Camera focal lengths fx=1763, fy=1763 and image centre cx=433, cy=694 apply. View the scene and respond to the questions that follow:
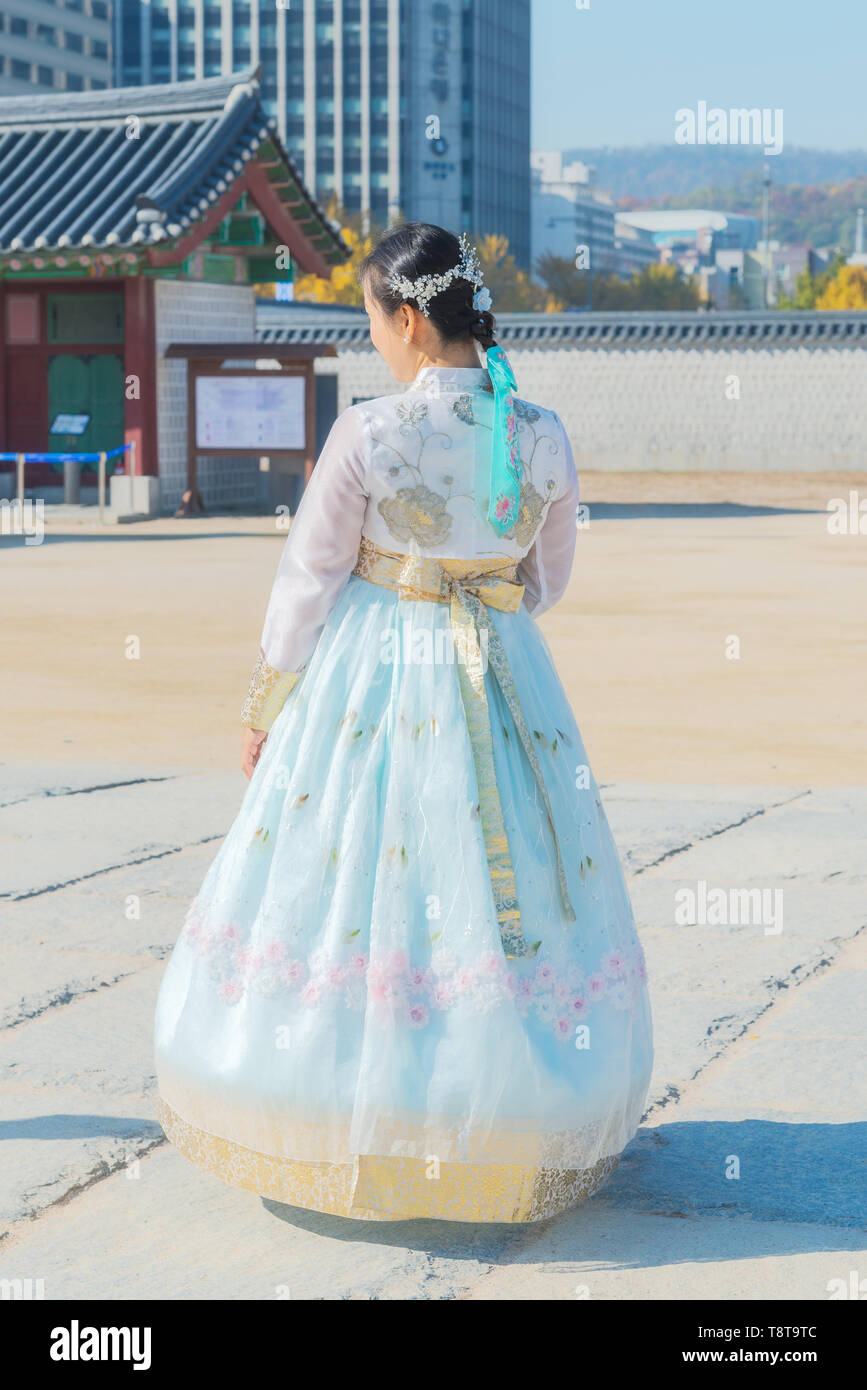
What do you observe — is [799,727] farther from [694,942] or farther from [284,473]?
[284,473]

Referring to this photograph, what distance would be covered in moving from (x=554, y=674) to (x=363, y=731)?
40cm

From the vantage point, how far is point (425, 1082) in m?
2.71

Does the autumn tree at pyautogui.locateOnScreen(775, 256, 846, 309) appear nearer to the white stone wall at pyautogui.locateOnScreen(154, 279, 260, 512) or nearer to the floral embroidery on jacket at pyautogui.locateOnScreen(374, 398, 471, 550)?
the white stone wall at pyautogui.locateOnScreen(154, 279, 260, 512)

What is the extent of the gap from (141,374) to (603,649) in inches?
511

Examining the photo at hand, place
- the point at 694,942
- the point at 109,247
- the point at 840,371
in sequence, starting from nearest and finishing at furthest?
the point at 694,942
the point at 109,247
the point at 840,371

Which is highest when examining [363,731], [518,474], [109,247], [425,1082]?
[109,247]

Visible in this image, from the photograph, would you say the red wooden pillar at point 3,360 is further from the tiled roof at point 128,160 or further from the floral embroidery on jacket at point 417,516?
the floral embroidery on jacket at point 417,516

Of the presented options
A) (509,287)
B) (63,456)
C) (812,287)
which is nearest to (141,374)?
(63,456)

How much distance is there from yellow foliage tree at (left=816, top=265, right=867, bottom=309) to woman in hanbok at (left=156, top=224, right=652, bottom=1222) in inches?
2254

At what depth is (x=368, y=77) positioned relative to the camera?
92938 millimetres

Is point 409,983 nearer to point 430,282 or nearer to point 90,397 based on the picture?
point 430,282

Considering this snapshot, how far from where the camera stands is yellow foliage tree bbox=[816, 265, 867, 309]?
192ft

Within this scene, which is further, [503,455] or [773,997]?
[773,997]

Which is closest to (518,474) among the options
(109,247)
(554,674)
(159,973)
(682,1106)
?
(554,674)
